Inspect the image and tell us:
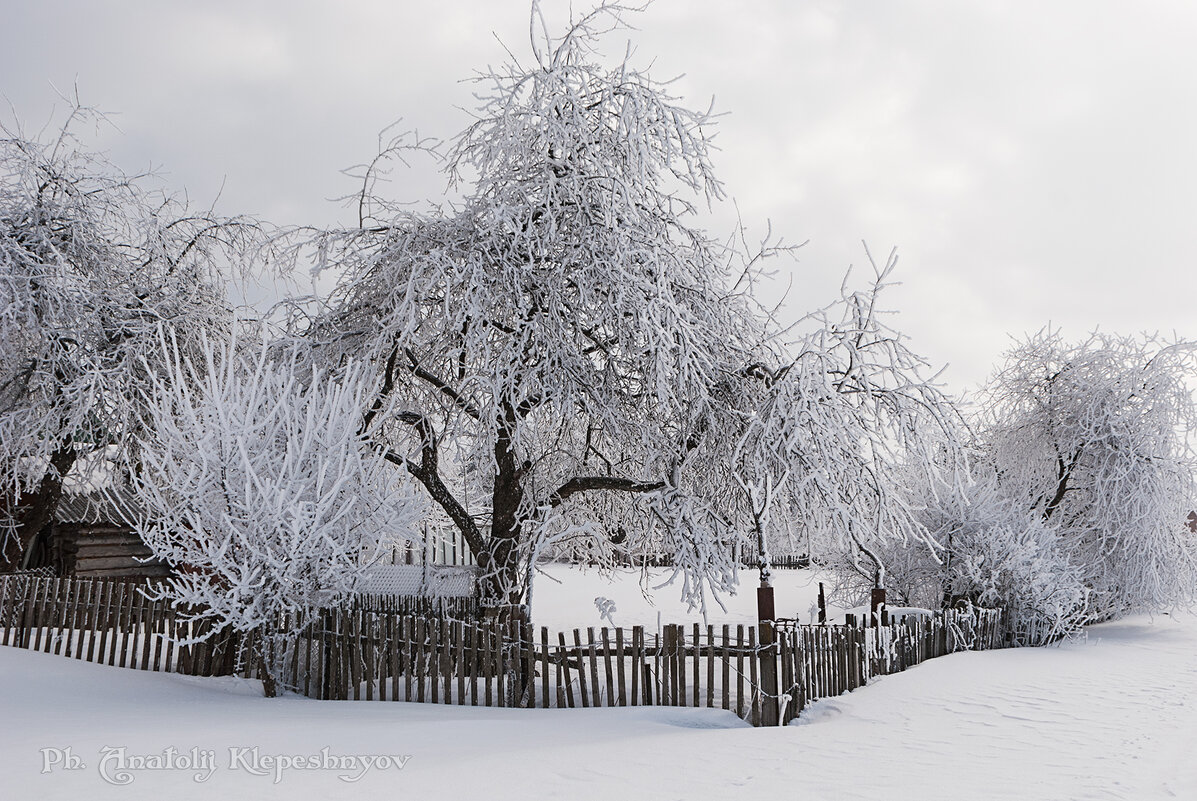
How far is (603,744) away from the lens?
7.27 m

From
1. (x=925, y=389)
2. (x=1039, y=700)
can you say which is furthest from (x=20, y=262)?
(x=1039, y=700)

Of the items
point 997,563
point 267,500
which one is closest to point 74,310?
point 267,500

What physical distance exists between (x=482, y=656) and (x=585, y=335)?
4114 millimetres

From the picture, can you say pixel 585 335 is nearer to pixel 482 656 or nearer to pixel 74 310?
pixel 482 656

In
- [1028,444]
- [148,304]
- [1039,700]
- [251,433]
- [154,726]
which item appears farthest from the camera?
[1028,444]

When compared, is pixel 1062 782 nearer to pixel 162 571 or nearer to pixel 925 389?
pixel 925 389

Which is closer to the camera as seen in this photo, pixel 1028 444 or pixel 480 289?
pixel 480 289

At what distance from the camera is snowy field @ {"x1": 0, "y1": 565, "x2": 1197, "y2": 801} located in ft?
19.2

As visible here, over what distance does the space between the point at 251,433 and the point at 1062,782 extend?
26.5ft

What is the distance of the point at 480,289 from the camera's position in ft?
34.9

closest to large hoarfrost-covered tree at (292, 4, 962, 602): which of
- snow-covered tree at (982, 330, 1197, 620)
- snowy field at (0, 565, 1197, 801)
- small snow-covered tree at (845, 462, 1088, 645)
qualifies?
snowy field at (0, 565, 1197, 801)

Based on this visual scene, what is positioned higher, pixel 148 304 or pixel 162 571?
pixel 148 304

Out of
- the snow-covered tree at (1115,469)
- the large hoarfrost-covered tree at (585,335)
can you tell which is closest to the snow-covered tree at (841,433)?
the large hoarfrost-covered tree at (585,335)

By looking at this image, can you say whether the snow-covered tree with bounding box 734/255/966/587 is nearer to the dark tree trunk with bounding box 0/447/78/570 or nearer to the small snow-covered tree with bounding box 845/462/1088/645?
the small snow-covered tree with bounding box 845/462/1088/645
